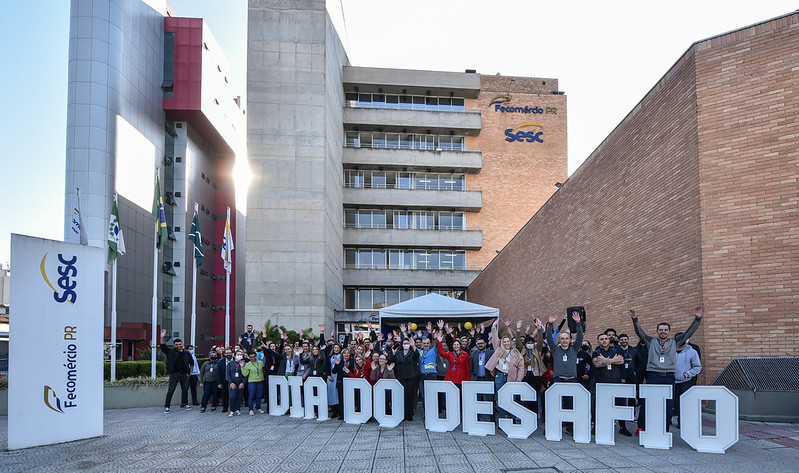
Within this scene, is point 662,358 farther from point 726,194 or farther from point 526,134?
point 526,134

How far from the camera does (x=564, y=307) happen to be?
22.9 metres

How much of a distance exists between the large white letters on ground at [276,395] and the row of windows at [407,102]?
3897 cm

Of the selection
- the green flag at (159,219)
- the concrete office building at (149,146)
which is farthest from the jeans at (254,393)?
the concrete office building at (149,146)

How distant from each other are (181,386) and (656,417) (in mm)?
12460

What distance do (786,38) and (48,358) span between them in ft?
50.6

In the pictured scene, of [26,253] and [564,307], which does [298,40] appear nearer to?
[564,307]

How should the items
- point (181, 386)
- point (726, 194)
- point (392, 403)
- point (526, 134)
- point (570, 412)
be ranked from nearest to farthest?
point (570, 412)
point (392, 403)
point (726, 194)
point (181, 386)
point (526, 134)

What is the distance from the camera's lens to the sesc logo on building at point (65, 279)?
11.5 m

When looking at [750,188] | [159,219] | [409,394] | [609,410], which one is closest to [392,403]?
[409,394]

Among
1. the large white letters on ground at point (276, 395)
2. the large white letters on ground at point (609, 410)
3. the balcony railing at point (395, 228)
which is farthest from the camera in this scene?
the balcony railing at point (395, 228)

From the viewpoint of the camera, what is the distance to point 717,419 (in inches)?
361

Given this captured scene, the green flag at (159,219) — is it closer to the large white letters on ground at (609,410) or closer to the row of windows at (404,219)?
the large white letters on ground at (609,410)

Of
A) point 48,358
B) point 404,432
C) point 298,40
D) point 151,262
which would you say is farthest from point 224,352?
point 151,262

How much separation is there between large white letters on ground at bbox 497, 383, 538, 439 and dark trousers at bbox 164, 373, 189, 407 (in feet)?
31.9
